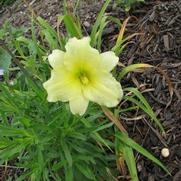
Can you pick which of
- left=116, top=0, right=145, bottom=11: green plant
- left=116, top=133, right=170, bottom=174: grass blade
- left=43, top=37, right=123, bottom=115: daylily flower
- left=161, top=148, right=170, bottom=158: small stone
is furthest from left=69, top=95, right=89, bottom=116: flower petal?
left=116, top=0, right=145, bottom=11: green plant

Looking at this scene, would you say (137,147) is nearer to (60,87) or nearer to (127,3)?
(60,87)

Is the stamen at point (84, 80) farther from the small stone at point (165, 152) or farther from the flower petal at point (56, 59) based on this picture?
the small stone at point (165, 152)

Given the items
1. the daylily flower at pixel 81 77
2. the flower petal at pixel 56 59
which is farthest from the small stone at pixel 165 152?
the flower petal at pixel 56 59

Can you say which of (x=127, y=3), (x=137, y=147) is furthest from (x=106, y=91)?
(x=127, y=3)

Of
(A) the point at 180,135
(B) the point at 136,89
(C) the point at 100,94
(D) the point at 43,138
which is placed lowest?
(A) the point at 180,135

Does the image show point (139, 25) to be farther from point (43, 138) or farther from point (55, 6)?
point (43, 138)

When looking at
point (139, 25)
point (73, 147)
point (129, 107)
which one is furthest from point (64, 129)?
point (139, 25)
